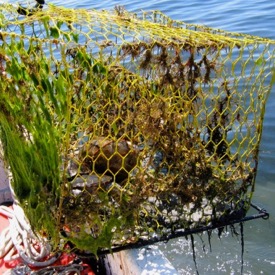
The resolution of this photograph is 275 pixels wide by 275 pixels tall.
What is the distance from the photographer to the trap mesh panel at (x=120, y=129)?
Answer: 2.07 meters

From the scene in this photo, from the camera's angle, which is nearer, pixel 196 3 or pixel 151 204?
pixel 151 204

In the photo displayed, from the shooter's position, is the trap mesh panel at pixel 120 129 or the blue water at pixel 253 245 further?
the blue water at pixel 253 245

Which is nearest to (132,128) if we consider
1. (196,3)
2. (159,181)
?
(159,181)

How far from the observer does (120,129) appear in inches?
96.8

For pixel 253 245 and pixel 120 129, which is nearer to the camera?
pixel 120 129

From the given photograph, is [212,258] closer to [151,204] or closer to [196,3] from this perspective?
[151,204]

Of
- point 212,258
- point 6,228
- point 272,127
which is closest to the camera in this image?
point 6,228

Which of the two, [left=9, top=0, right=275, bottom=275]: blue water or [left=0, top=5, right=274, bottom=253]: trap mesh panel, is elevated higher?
[left=0, top=5, right=274, bottom=253]: trap mesh panel

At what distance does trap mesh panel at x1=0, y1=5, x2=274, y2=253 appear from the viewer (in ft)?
6.79

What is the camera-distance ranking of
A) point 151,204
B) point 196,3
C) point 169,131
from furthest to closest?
1. point 196,3
2. point 151,204
3. point 169,131

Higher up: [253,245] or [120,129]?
[120,129]

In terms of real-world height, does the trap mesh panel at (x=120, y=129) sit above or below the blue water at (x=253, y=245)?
above

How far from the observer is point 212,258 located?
3.80 metres

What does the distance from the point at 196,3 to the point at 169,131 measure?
872 cm
